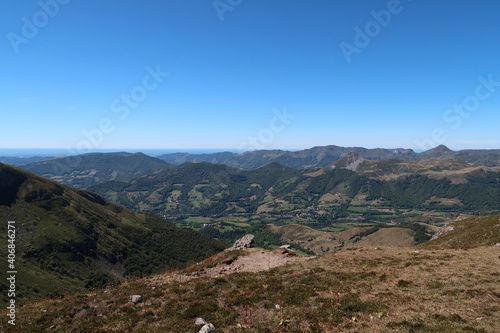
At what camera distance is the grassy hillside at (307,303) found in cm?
1769

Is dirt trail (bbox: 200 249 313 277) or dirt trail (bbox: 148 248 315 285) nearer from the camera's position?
dirt trail (bbox: 148 248 315 285)

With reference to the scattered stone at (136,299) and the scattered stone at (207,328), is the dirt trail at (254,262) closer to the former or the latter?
the scattered stone at (136,299)

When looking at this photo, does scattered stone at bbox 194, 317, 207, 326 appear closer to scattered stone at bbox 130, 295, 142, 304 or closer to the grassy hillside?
the grassy hillside

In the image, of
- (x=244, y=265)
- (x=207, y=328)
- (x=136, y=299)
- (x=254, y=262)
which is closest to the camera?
(x=207, y=328)

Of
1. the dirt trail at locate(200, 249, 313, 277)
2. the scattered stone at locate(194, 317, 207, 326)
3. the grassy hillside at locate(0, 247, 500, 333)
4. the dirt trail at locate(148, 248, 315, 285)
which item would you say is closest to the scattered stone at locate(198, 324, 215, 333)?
the grassy hillside at locate(0, 247, 500, 333)

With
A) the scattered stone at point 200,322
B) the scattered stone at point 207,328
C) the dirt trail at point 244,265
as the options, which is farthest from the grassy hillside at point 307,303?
the dirt trail at point 244,265

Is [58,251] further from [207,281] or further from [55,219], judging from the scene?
[207,281]

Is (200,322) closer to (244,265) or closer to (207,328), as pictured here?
(207,328)

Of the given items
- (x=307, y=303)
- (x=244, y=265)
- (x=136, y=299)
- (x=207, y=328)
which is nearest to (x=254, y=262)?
(x=244, y=265)

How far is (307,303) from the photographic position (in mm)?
21641

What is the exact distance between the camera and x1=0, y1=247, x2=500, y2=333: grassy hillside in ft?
58.0

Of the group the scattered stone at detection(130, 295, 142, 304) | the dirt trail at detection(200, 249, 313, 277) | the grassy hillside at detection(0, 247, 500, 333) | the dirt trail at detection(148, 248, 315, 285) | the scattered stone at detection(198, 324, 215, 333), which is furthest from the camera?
the dirt trail at detection(200, 249, 313, 277)

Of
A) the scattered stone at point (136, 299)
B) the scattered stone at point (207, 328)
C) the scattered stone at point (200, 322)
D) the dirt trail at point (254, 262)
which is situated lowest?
the dirt trail at point (254, 262)

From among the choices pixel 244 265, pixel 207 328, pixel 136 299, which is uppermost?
pixel 207 328
